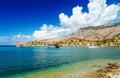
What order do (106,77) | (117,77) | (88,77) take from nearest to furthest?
1. (117,77)
2. (106,77)
3. (88,77)

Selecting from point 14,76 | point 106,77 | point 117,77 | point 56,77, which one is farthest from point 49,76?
point 117,77

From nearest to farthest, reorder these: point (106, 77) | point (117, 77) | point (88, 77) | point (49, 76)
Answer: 1. point (117, 77)
2. point (106, 77)
3. point (88, 77)
4. point (49, 76)

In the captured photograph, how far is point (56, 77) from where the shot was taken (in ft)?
190

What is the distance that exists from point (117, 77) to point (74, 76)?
15046 mm

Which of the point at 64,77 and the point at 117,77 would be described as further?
the point at 64,77

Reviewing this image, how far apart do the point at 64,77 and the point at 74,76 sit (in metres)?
3.36

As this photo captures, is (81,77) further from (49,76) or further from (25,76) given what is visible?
(25,76)

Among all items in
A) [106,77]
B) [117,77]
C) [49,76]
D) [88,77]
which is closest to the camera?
[117,77]

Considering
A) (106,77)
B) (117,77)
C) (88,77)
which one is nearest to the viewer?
(117,77)

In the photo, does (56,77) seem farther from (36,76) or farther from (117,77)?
(117,77)

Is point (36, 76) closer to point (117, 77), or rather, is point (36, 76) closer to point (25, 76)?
point (25, 76)

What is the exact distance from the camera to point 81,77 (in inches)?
2201

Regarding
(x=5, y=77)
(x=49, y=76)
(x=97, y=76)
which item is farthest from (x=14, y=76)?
(x=97, y=76)

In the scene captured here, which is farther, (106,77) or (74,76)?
(74,76)
